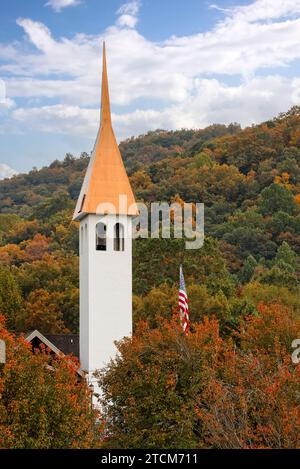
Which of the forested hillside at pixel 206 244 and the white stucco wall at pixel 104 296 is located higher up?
the forested hillside at pixel 206 244

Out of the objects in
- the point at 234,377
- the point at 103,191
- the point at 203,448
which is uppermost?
the point at 103,191

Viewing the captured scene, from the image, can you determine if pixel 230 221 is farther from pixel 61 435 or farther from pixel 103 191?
pixel 61 435

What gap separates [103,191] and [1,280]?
20.3 m

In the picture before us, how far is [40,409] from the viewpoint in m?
21.4

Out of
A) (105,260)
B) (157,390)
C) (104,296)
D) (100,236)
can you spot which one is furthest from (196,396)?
(100,236)

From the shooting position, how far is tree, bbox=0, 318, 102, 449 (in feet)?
69.0

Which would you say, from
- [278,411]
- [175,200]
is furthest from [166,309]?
[175,200]

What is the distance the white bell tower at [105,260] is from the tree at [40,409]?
9522mm

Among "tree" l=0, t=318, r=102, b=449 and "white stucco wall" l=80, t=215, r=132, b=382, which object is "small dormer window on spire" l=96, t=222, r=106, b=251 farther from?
"tree" l=0, t=318, r=102, b=449

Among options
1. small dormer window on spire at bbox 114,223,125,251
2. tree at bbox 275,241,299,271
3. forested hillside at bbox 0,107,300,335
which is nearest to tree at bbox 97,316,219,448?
small dormer window on spire at bbox 114,223,125,251

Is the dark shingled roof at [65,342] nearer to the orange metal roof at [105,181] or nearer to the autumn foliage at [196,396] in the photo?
the orange metal roof at [105,181]

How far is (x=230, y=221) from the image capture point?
69.2 m

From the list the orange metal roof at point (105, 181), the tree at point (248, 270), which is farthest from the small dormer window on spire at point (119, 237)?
the tree at point (248, 270)

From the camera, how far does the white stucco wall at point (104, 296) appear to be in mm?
33250
